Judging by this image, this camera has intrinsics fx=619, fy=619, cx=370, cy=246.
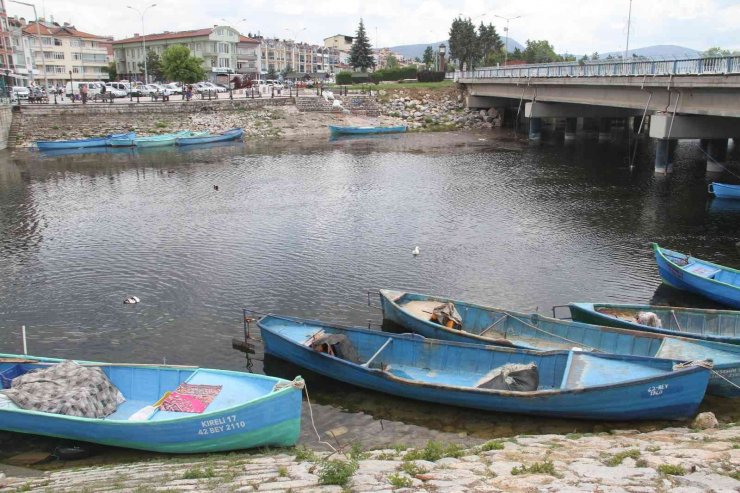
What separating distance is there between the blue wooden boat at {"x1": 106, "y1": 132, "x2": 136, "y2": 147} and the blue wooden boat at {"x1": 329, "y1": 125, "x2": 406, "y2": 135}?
23537mm

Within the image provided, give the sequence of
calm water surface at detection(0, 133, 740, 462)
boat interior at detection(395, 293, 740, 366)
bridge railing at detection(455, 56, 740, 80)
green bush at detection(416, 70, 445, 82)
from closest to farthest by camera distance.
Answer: boat interior at detection(395, 293, 740, 366) → calm water surface at detection(0, 133, 740, 462) → bridge railing at detection(455, 56, 740, 80) → green bush at detection(416, 70, 445, 82)

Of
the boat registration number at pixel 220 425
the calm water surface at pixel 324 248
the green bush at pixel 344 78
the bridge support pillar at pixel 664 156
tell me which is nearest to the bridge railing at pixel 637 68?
the bridge support pillar at pixel 664 156

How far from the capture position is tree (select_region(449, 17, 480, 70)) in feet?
436

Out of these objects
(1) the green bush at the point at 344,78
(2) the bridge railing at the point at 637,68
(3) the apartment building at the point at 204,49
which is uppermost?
(3) the apartment building at the point at 204,49

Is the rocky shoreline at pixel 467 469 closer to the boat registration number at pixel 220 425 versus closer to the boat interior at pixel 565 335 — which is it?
the boat registration number at pixel 220 425

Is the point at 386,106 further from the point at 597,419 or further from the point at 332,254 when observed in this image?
the point at 597,419

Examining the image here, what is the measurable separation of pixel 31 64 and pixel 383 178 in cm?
9390

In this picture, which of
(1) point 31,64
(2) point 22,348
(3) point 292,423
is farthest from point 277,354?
(1) point 31,64

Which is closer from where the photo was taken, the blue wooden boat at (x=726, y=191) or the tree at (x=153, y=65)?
the blue wooden boat at (x=726, y=191)

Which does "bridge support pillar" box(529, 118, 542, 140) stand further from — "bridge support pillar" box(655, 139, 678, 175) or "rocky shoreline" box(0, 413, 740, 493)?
"rocky shoreline" box(0, 413, 740, 493)

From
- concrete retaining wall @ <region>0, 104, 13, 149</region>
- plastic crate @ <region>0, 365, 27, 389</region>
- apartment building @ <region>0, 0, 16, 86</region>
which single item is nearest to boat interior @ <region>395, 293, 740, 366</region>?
plastic crate @ <region>0, 365, 27, 389</region>

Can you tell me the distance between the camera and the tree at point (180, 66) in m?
91.7

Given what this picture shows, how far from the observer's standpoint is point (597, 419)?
50.9 feet

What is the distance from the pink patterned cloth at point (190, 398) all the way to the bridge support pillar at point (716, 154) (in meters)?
46.1
